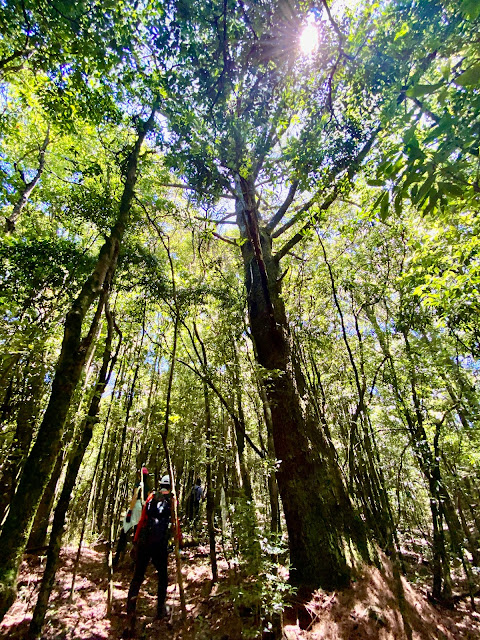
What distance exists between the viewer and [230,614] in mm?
3893

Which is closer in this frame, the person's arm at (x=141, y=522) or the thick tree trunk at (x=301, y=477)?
the thick tree trunk at (x=301, y=477)

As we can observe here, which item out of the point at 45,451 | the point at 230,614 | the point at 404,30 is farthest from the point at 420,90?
the point at 230,614

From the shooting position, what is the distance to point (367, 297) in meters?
5.46

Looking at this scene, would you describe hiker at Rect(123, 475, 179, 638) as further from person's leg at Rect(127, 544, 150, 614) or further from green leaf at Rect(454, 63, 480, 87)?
green leaf at Rect(454, 63, 480, 87)

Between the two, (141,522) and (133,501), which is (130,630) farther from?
(133,501)

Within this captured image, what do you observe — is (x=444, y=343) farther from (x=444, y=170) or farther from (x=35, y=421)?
(x=35, y=421)

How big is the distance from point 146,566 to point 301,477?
2.64m

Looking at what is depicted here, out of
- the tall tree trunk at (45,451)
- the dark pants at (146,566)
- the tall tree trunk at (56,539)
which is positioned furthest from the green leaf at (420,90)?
the dark pants at (146,566)

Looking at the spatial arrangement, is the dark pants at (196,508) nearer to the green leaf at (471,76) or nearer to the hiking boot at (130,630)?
the hiking boot at (130,630)

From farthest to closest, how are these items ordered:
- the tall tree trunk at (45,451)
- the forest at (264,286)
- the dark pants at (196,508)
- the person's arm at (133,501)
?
the dark pants at (196,508) → the person's arm at (133,501) → the forest at (264,286) → the tall tree trunk at (45,451)

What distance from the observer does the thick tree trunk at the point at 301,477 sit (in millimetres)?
3590

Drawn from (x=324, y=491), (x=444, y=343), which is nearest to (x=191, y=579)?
(x=324, y=491)

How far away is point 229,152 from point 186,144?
29.4 inches

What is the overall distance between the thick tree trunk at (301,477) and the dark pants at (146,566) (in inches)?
79.8
